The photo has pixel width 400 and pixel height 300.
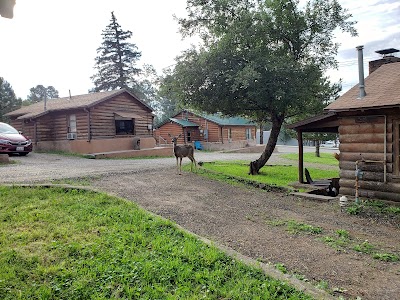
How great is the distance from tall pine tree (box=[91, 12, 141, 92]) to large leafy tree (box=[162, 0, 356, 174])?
86.0ft

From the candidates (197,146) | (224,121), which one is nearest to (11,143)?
(197,146)

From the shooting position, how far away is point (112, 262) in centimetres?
415

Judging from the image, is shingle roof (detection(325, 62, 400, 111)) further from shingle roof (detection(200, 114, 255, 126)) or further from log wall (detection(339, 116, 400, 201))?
shingle roof (detection(200, 114, 255, 126))

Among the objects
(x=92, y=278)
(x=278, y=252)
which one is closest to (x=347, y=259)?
(x=278, y=252)

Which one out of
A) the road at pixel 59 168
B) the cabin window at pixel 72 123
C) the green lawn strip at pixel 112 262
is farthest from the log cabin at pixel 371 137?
the cabin window at pixel 72 123

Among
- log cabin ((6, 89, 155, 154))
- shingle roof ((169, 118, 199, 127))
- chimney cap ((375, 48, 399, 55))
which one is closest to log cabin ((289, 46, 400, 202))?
chimney cap ((375, 48, 399, 55))

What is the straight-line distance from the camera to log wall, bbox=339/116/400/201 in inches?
319

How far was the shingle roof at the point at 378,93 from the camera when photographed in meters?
7.97

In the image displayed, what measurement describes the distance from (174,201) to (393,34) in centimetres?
1178

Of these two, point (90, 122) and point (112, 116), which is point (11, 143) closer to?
point (90, 122)

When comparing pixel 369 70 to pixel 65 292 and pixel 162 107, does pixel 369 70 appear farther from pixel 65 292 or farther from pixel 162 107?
pixel 162 107

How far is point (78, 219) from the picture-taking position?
569cm

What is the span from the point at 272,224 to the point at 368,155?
4.01m

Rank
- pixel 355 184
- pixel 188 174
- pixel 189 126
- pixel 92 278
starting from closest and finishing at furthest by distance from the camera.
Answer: pixel 92 278, pixel 355 184, pixel 188 174, pixel 189 126
